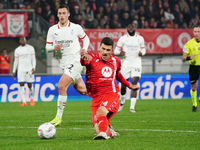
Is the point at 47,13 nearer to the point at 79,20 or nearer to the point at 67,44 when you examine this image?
the point at 79,20

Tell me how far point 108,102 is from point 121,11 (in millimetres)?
16325

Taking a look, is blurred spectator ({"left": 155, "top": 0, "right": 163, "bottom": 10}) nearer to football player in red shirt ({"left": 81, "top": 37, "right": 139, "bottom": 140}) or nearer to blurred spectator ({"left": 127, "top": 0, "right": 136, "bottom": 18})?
blurred spectator ({"left": 127, "top": 0, "right": 136, "bottom": 18})

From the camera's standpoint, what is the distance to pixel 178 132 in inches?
305

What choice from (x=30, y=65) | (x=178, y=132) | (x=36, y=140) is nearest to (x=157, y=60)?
(x=30, y=65)

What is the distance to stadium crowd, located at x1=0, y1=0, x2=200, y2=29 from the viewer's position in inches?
864

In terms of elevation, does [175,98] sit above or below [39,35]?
below

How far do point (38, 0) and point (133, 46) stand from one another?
10.0 m

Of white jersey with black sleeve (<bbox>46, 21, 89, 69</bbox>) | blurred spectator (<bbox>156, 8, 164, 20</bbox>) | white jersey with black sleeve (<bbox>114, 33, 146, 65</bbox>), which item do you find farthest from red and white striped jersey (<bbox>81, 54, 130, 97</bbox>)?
blurred spectator (<bbox>156, 8, 164, 20</bbox>)

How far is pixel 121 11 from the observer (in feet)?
75.6

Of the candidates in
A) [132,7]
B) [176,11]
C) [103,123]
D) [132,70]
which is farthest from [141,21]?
[103,123]

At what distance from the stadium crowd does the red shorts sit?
14.1 metres

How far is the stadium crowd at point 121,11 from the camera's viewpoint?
21953 mm

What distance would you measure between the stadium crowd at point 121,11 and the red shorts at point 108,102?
46.4 ft

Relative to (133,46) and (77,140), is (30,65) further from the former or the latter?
(77,140)
